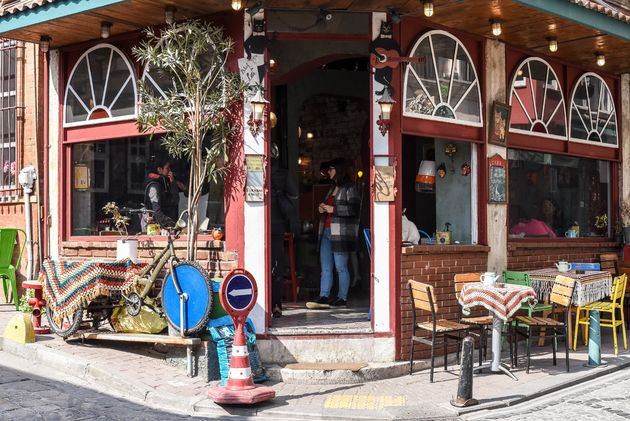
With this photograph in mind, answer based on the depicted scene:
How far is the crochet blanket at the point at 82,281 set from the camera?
347 inches

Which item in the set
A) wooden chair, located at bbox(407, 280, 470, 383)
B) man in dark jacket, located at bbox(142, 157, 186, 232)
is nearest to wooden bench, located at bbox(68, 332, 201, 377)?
man in dark jacket, located at bbox(142, 157, 186, 232)

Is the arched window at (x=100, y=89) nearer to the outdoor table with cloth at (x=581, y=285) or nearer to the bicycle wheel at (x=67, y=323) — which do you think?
the bicycle wheel at (x=67, y=323)

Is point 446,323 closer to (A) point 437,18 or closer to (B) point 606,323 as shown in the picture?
(B) point 606,323

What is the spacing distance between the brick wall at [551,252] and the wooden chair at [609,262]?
0.65 feet

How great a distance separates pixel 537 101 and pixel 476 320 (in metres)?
4.08

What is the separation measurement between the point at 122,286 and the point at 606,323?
6.51 meters

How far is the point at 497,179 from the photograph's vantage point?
1036 cm

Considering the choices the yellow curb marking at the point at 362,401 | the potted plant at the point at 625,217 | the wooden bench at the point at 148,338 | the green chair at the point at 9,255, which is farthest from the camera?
the potted plant at the point at 625,217

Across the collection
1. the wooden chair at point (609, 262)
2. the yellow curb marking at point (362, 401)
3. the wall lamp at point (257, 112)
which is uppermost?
the wall lamp at point (257, 112)

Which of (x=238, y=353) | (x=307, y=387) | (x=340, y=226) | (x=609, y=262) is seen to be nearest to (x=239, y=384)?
(x=238, y=353)

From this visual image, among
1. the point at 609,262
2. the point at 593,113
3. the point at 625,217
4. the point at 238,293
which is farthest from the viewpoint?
the point at 625,217

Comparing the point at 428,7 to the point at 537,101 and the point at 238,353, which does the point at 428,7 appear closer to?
the point at 537,101

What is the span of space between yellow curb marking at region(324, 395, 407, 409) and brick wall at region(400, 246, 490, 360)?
1.34 metres

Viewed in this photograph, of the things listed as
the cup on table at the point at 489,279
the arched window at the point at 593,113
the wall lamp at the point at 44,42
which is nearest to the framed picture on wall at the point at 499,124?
the arched window at the point at 593,113
